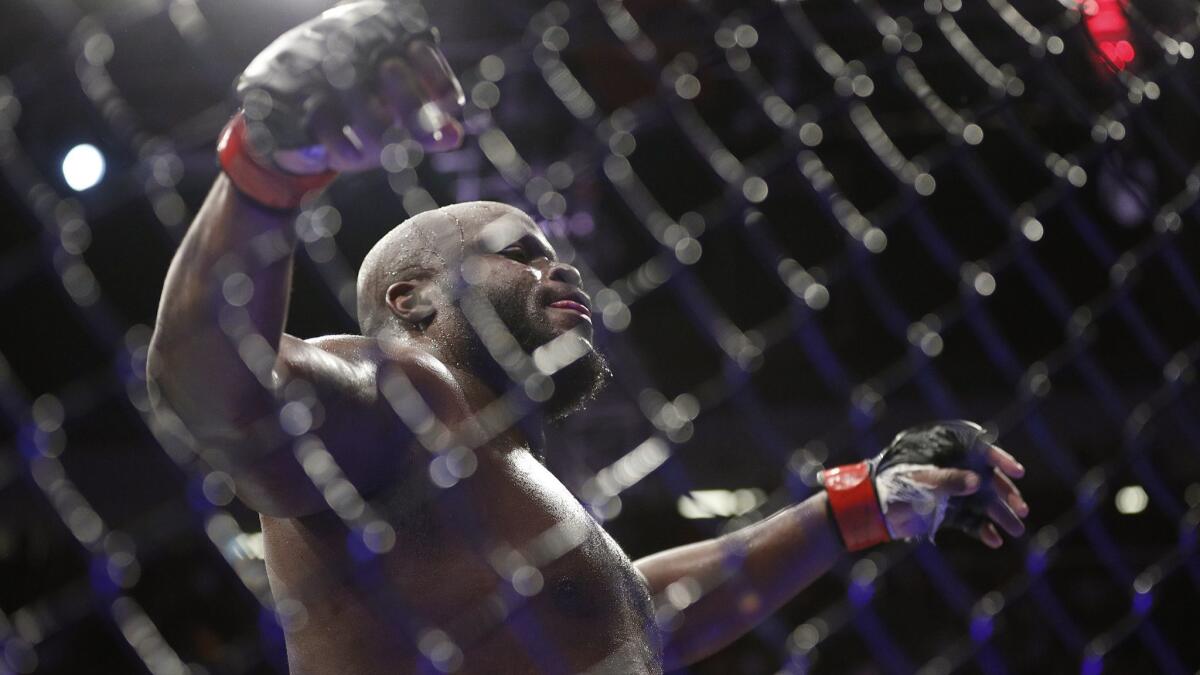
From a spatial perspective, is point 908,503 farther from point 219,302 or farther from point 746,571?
point 219,302

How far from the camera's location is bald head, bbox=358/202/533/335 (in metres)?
1.84

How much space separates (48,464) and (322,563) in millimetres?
2998

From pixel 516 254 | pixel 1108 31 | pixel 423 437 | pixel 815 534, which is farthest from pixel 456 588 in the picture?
pixel 1108 31

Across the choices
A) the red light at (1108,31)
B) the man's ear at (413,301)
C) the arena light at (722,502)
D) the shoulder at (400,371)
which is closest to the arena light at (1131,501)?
the arena light at (722,502)

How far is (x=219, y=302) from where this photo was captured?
3.55 ft

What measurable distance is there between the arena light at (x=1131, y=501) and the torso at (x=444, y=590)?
5386mm

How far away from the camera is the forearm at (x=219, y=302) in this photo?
108 cm

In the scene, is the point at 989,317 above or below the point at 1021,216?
below

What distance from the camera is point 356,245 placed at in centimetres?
466

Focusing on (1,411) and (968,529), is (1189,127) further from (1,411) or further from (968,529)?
(1,411)

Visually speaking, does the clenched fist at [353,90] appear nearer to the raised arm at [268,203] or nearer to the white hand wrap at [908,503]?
the raised arm at [268,203]

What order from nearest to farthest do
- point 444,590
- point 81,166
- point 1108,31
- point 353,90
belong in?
point 353,90 → point 444,590 → point 1108,31 → point 81,166

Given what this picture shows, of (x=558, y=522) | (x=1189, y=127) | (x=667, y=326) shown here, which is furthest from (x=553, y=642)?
(x=667, y=326)

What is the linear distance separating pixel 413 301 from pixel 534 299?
0.56ft
